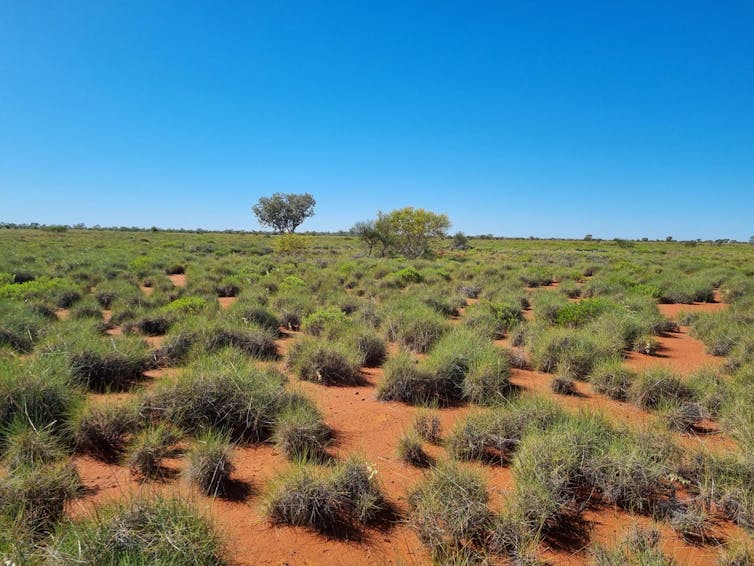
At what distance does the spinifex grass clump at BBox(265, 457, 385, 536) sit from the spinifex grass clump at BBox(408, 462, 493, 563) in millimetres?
398

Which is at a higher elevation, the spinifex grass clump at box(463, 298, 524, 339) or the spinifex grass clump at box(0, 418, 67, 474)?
the spinifex grass clump at box(463, 298, 524, 339)

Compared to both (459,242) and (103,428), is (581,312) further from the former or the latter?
(459,242)

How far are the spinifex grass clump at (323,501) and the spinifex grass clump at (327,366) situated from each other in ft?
9.45

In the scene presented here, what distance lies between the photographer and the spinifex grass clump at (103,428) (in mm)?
3889

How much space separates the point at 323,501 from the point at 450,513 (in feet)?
3.45

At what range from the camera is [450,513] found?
9.70 ft

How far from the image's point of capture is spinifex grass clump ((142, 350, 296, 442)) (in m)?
4.37

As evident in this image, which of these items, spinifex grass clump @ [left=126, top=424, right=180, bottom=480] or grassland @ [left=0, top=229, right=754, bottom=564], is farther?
spinifex grass clump @ [left=126, top=424, right=180, bottom=480]

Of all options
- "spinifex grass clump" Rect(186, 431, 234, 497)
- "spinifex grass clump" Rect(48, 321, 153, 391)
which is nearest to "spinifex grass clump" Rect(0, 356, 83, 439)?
"spinifex grass clump" Rect(48, 321, 153, 391)

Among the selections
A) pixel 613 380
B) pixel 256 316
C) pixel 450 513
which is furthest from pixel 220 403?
pixel 613 380

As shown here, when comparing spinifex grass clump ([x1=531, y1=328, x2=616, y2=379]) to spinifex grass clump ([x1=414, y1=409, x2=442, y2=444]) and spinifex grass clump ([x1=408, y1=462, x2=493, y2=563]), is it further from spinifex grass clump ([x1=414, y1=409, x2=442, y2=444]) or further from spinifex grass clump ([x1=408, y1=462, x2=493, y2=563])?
spinifex grass clump ([x1=408, y1=462, x2=493, y2=563])

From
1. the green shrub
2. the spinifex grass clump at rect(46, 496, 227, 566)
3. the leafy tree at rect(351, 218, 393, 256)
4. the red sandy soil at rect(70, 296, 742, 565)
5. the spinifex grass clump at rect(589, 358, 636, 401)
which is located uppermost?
the leafy tree at rect(351, 218, 393, 256)

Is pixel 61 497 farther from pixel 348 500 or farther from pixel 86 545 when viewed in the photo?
pixel 348 500

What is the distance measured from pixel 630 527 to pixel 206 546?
10.6 ft
